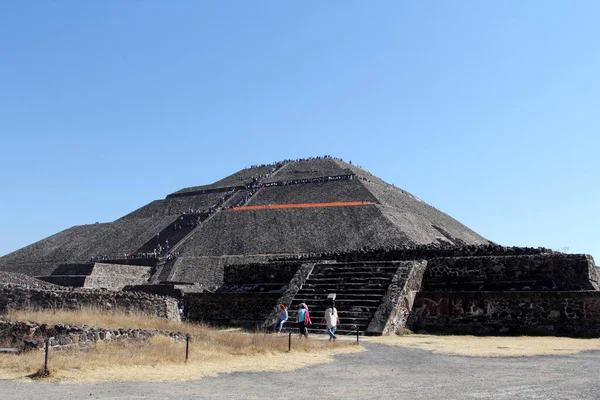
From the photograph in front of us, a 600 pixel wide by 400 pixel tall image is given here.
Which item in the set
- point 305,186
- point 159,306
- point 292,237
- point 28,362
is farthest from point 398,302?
point 305,186

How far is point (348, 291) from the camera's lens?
66.4ft

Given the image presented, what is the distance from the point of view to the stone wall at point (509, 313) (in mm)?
17969

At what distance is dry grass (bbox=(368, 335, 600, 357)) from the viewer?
14320 mm

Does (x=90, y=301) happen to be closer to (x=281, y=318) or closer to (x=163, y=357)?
(x=281, y=318)

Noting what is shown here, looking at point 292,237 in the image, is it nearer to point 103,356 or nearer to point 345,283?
point 345,283

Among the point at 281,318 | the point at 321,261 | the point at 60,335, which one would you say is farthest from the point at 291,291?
the point at 60,335

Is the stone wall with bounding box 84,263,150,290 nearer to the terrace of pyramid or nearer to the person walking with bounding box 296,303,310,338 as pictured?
the terrace of pyramid

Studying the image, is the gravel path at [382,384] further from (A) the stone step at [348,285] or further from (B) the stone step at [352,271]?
(B) the stone step at [352,271]

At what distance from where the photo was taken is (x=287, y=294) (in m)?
20.8

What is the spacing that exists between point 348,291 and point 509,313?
4774 mm

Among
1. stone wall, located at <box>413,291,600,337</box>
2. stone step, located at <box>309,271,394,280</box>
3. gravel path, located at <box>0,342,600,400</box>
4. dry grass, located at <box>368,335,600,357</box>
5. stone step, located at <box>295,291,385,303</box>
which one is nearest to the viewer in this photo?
gravel path, located at <box>0,342,600,400</box>

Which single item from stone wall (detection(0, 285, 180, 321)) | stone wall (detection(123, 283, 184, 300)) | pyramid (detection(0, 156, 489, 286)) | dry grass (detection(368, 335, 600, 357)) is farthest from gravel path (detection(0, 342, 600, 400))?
pyramid (detection(0, 156, 489, 286))

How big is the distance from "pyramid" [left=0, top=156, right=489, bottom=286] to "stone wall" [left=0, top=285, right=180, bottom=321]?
79.2ft

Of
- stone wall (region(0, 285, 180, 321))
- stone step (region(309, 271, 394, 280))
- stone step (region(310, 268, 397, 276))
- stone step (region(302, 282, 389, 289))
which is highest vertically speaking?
stone step (region(310, 268, 397, 276))
